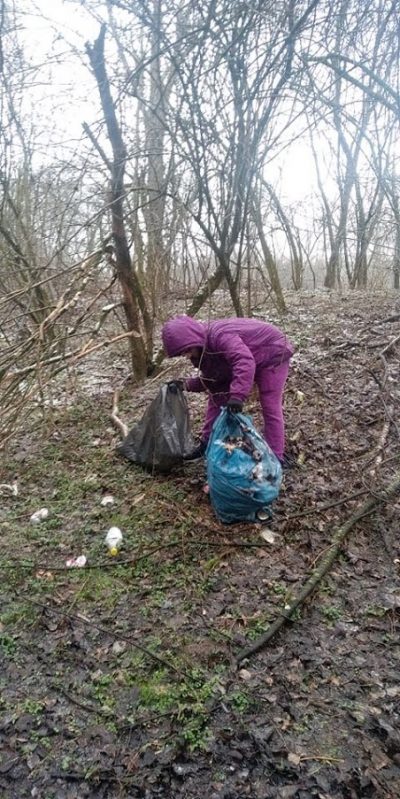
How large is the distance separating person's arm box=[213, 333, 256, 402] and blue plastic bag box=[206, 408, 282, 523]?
0.18 m

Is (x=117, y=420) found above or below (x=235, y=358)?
below

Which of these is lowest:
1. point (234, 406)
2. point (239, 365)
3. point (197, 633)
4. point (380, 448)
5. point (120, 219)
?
point (197, 633)

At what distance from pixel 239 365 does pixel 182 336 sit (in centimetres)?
40

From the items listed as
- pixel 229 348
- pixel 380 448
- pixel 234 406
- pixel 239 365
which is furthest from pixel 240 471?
pixel 380 448

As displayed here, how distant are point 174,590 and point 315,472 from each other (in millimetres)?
1434

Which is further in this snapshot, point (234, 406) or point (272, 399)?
point (272, 399)

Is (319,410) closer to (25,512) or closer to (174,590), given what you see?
(174,590)

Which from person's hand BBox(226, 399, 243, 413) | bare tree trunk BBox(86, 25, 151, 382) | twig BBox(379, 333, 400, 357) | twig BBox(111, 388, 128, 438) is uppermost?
bare tree trunk BBox(86, 25, 151, 382)

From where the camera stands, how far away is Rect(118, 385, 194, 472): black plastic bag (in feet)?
11.9

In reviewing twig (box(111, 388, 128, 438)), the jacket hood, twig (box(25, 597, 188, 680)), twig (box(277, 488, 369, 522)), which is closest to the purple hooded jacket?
the jacket hood

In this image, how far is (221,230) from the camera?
4.76 metres

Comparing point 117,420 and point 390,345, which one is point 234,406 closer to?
point 117,420

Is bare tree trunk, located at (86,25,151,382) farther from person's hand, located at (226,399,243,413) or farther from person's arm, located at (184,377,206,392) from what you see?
person's hand, located at (226,399,243,413)

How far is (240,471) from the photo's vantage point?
9.79 feet
